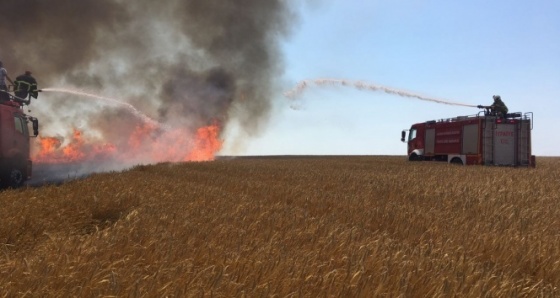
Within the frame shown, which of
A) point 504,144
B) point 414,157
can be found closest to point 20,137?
point 504,144

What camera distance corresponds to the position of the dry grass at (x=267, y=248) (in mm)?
3746

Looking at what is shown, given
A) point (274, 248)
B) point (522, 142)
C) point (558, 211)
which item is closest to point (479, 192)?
point (558, 211)

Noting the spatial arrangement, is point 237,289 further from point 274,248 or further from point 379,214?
point 379,214

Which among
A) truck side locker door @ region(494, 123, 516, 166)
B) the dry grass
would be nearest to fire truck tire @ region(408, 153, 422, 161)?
truck side locker door @ region(494, 123, 516, 166)

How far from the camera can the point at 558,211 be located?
9656 mm

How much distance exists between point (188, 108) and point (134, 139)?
657 cm

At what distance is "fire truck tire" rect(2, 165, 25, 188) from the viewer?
16562 millimetres

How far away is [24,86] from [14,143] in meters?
2.77

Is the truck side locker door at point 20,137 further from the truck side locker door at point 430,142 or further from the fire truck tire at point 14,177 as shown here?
the truck side locker door at point 430,142

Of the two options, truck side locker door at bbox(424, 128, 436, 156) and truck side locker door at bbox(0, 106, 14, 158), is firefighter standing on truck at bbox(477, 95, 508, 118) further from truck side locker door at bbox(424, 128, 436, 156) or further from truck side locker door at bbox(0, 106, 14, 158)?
truck side locker door at bbox(0, 106, 14, 158)

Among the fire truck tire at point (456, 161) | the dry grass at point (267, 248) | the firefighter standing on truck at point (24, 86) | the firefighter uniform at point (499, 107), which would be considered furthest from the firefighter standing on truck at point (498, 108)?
the firefighter standing on truck at point (24, 86)

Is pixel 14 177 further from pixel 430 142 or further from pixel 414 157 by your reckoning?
pixel 414 157

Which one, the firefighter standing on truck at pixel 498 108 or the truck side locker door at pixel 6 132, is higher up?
the firefighter standing on truck at pixel 498 108

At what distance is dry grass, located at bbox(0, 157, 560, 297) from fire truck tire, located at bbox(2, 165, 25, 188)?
21.5 ft
